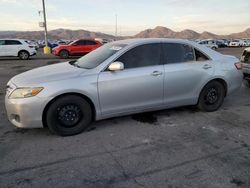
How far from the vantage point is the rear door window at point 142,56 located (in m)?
4.47

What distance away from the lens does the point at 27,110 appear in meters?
3.84

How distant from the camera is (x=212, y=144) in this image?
153 inches

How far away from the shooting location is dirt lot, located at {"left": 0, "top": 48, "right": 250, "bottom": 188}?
116 inches

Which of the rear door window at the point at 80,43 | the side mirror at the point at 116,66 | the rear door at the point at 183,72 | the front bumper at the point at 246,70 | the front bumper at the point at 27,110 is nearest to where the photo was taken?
the front bumper at the point at 27,110

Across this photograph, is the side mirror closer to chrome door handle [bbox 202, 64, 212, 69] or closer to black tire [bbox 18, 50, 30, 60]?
chrome door handle [bbox 202, 64, 212, 69]

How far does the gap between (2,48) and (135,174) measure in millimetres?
17801

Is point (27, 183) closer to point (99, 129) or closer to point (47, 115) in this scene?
point (47, 115)

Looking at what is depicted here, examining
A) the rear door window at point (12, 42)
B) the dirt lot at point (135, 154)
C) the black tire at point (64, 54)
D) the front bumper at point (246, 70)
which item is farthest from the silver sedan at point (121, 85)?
the black tire at point (64, 54)

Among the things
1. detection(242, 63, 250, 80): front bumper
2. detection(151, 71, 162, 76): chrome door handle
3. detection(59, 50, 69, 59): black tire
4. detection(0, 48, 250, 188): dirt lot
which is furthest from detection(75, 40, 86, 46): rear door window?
detection(151, 71, 162, 76): chrome door handle

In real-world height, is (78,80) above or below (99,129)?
above

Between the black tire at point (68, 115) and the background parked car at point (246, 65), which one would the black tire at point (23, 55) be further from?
the black tire at point (68, 115)

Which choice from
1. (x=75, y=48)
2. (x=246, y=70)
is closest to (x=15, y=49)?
(x=75, y=48)

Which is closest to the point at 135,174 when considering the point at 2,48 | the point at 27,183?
the point at 27,183

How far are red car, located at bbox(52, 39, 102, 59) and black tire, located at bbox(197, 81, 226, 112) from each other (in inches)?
657
